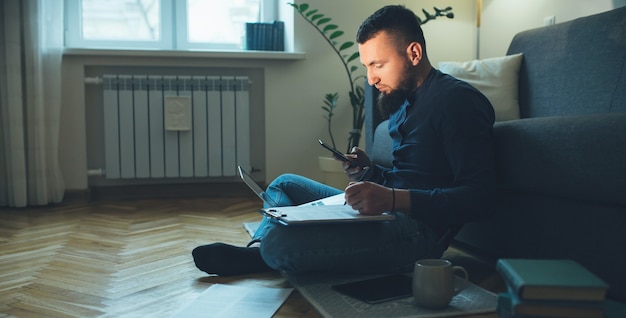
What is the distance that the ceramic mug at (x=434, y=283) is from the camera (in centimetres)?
121

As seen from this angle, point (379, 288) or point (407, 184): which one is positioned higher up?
point (407, 184)

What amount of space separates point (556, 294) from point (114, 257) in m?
1.43

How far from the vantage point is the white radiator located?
9.97ft

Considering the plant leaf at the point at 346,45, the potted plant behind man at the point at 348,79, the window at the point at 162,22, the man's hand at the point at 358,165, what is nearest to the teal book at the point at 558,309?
the man's hand at the point at 358,165

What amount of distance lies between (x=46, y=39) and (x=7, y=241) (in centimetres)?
113

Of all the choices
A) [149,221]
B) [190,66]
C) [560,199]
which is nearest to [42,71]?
[190,66]

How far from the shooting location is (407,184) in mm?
1483

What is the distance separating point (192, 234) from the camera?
7.32 ft

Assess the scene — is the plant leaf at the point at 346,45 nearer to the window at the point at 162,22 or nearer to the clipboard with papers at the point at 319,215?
the window at the point at 162,22

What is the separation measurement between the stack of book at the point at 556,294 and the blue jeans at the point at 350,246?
562 millimetres

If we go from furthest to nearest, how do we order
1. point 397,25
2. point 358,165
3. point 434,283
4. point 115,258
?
point 115,258, point 358,165, point 397,25, point 434,283

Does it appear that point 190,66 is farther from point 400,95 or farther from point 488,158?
point 488,158

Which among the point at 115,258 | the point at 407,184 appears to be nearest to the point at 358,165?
the point at 407,184

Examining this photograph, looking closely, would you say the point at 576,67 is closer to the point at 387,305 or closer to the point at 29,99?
the point at 387,305
